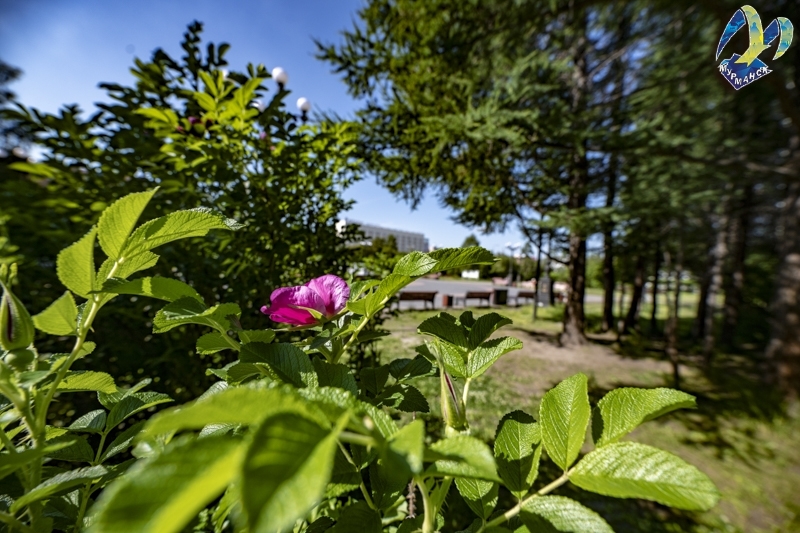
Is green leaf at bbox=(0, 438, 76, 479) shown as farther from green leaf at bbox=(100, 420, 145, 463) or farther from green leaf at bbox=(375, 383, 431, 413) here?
green leaf at bbox=(375, 383, 431, 413)

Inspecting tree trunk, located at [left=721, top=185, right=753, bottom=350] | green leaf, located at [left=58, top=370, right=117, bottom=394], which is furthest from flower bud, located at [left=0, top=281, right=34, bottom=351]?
tree trunk, located at [left=721, top=185, right=753, bottom=350]

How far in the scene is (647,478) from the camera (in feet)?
0.89

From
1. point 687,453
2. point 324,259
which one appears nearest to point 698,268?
point 687,453

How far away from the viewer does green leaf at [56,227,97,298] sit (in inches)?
13.0

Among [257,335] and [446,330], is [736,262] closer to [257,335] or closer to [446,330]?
[446,330]

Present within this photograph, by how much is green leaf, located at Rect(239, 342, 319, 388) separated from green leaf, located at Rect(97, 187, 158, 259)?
0.58 feet

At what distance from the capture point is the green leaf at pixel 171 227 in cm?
35

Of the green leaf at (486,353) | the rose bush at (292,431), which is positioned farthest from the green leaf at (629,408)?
the green leaf at (486,353)

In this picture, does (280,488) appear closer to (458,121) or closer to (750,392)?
(458,121)

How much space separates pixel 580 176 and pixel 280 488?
278 inches

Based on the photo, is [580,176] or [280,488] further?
[580,176]

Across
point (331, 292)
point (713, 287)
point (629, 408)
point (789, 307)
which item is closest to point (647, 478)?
point (629, 408)

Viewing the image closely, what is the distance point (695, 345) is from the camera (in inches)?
295

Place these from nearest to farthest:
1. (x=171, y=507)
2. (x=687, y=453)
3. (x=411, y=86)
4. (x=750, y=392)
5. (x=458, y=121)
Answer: (x=171, y=507) < (x=687, y=453) < (x=458, y=121) < (x=750, y=392) < (x=411, y=86)
